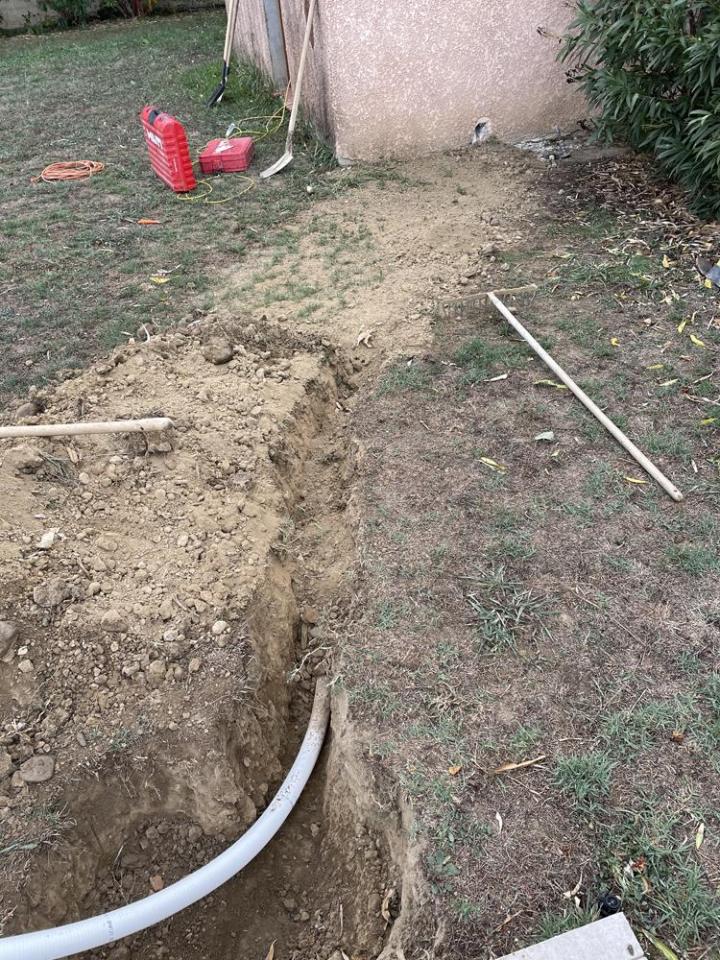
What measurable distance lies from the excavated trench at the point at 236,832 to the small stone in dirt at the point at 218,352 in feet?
5.39

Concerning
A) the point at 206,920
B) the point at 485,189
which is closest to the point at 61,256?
the point at 485,189

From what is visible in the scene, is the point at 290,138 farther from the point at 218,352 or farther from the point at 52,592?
the point at 52,592

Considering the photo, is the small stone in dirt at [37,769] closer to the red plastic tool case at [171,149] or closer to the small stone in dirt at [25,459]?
the small stone in dirt at [25,459]

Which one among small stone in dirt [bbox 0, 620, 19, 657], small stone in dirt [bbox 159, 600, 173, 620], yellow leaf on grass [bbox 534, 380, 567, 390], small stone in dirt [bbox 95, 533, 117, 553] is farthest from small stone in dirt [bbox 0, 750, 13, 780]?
yellow leaf on grass [bbox 534, 380, 567, 390]

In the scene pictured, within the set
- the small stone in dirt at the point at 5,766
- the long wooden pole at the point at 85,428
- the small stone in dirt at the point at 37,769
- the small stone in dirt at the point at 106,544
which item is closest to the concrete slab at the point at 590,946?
the small stone in dirt at the point at 37,769

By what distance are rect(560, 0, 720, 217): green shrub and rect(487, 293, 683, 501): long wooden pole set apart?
5.85 ft

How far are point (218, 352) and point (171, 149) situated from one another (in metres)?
2.89

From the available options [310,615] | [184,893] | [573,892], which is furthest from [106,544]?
[573,892]

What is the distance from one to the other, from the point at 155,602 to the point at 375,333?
2.17 m

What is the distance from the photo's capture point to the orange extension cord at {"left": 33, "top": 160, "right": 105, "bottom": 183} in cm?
655

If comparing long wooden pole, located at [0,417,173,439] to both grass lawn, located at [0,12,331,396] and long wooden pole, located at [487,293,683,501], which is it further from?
long wooden pole, located at [487,293,683,501]

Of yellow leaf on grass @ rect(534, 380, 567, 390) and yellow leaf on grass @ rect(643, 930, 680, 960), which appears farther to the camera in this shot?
yellow leaf on grass @ rect(534, 380, 567, 390)

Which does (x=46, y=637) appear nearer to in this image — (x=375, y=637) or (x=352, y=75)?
(x=375, y=637)

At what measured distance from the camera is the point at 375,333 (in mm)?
4289
